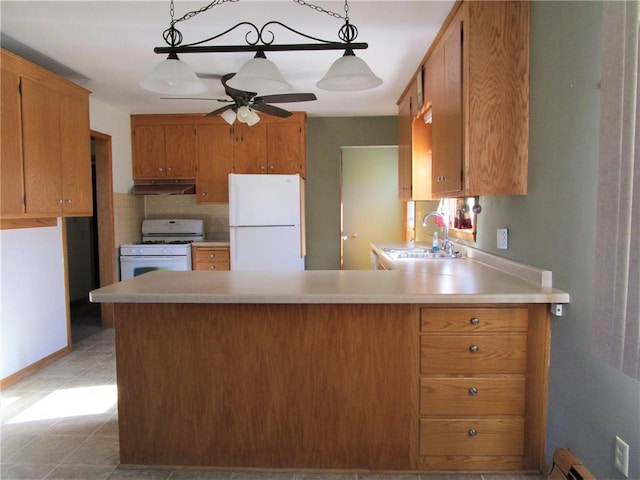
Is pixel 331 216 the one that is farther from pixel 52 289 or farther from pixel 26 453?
pixel 26 453

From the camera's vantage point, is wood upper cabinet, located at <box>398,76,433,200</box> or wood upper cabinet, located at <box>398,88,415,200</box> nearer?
wood upper cabinet, located at <box>398,76,433,200</box>

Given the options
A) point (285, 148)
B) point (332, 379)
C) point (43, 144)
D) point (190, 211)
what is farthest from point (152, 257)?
point (332, 379)

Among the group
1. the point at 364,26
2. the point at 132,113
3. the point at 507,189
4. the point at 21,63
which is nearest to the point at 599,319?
the point at 507,189

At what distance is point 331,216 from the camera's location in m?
5.16

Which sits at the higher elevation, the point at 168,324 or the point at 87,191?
the point at 87,191

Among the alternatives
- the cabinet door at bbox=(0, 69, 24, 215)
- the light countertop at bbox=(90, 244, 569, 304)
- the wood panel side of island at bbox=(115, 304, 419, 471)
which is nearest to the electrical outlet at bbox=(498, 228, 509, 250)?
the light countertop at bbox=(90, 244, 569, 304)

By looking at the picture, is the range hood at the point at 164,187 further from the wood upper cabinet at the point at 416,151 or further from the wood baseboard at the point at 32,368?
the wood upper cabinet at the point at 416,151

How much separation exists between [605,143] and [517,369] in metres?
1.05

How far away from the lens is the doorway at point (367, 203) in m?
5.52

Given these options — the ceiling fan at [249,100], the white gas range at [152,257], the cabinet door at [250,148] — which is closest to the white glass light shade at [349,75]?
the ceiling fan at [249,100]

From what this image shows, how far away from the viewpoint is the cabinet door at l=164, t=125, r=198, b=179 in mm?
4957

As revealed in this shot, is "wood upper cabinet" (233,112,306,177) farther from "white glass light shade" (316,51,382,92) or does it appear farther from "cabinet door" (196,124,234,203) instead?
"white glass light shade" (316,51,382,92)

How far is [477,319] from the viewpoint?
73.8 inches

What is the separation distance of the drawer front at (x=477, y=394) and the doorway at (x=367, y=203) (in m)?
3.62
